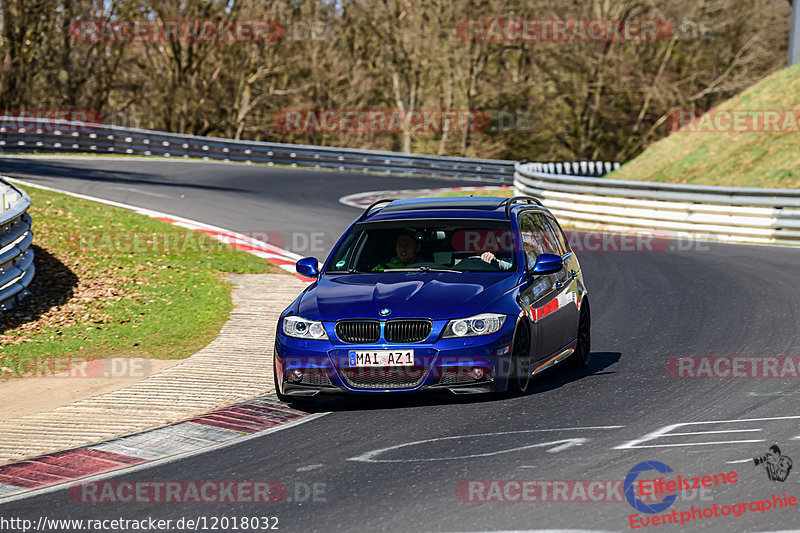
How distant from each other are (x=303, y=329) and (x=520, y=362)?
5.65ft

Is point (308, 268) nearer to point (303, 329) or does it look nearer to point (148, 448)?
point (303, 329)

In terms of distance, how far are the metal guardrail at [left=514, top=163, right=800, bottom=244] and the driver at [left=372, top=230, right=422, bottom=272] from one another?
1308cm

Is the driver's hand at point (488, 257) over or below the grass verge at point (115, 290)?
over

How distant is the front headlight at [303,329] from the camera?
8.38 meters

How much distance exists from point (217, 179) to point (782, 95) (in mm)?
15766

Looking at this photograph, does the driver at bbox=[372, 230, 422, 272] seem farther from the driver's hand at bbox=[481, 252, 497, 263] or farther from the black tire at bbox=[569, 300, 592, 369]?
the black tire at bbox=[569, 300, 592, 369]

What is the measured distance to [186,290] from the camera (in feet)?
48.7
